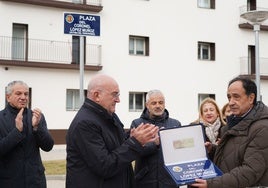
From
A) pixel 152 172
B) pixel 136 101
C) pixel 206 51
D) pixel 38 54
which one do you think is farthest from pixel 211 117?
pixel 206 51

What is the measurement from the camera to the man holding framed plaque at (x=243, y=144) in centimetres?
356

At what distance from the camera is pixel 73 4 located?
78.1ft

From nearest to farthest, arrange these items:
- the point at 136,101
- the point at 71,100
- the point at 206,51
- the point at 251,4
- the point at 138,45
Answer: the point at 71,100
the point at 136,101
the point at 138,45
the point at 206,51
the point at 251,4

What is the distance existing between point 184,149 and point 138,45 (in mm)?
22442

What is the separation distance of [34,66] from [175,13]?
9452 millimetres

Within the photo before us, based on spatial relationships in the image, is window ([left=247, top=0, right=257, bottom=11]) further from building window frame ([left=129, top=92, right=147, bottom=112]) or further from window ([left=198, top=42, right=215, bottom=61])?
building window frame ([left=129, top=92, right=147, bottom=112])

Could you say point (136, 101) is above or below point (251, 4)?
below

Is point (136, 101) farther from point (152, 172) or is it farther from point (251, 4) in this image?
point (152, 172)

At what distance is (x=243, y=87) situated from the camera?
12.7 feet

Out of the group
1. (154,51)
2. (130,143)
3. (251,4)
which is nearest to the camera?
(130,143)

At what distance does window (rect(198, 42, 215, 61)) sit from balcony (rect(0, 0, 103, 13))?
7374mm

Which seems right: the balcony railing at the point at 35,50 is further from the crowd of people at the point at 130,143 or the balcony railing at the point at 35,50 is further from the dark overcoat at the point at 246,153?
the dark overcoat at the point at 246,153

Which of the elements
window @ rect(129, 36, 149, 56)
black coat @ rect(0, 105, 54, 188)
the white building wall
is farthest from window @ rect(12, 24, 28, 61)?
black coat @ rect(0, 105, 54, 188)

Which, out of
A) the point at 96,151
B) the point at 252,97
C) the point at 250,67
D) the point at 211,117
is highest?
the point at 250,67
